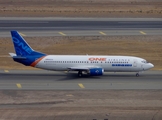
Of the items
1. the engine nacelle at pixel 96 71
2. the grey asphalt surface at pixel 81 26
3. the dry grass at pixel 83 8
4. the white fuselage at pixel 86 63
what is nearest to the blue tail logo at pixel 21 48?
the white fuselage at pixel 86 63

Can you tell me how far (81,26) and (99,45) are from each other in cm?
1171

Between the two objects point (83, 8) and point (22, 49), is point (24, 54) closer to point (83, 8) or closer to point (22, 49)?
point (22, 49)

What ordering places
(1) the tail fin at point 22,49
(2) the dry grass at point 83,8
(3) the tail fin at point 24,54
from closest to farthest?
(3) the tail fin at point 24,54 → (1) the tail fin at point 22,49 → (2) the dry grass at point 83,8

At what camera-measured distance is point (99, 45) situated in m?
80.9

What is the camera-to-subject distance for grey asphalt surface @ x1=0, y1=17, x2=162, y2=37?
8650 cm

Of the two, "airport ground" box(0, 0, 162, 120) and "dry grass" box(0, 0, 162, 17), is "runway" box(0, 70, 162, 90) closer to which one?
"airport ground" box(0, 0, 162, 120)

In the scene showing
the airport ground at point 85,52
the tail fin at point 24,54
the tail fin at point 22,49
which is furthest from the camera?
the tail fin at point 22,49

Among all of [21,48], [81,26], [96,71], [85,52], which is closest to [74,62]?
[96,71]

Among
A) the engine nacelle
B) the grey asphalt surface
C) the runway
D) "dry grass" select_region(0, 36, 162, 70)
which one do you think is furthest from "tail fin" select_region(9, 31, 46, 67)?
the grey asphalt surface

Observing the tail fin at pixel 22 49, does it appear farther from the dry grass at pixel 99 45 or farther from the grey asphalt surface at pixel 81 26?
the grey asphalt surface at pixel 81 26

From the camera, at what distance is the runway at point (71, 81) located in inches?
2286

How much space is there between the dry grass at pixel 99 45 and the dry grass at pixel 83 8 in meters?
22.9

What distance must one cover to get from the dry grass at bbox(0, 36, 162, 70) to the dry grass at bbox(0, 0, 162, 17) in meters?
22.9

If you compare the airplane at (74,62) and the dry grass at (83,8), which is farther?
the dry grass at (83,8)
